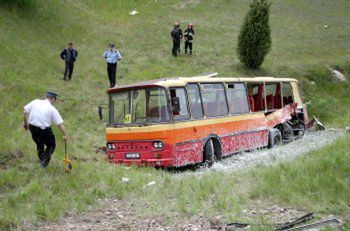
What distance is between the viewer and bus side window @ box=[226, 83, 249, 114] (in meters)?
15.5

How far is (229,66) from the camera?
29141 mm

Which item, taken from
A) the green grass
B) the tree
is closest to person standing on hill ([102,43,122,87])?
the tree

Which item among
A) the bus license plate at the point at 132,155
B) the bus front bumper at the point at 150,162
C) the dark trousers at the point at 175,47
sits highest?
the dark trousers at the point at 175,47

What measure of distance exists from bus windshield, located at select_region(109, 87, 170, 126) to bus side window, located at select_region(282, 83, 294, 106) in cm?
795

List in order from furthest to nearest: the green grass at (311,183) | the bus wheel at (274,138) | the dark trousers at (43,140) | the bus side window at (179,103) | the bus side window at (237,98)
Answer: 1. the bus wheel at (274,138)
2. the bus side window at (237,98)
3. the bus side window at (179,103)
4. the dark trousers at (43,140)
5. the green grass at (311,183)

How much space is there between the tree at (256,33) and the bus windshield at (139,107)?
16134 mm

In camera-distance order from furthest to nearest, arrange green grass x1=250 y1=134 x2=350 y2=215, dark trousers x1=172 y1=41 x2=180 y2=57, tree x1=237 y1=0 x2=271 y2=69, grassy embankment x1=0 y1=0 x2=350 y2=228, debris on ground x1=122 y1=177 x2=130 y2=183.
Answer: dark trousers x1=172 y1=41 x2=180 y2=57 → tree x1=237 y1=0 x2=271 y2=69 → debris on ground x1=122 y1=177 x2=130 y2=183 → grassy embankment x1=0 y1=0 x2=350 y2=228 → green grass x1=250 y1=134 x2=350 y2=215

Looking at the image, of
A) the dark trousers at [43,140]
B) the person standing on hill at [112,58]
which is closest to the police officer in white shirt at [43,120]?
the dark trousers at [43,140]

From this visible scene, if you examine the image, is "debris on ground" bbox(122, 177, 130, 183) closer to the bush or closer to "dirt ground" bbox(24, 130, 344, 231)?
"dirt ground" bbox(24, 130, 344, 231)

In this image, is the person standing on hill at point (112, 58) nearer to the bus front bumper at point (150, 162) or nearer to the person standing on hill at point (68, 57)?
the person standing on hill at point (68, 57)

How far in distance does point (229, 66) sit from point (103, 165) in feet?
58.4

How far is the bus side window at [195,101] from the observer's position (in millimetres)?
13711

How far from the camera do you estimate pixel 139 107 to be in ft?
43.4

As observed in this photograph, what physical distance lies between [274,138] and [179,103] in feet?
19.0
